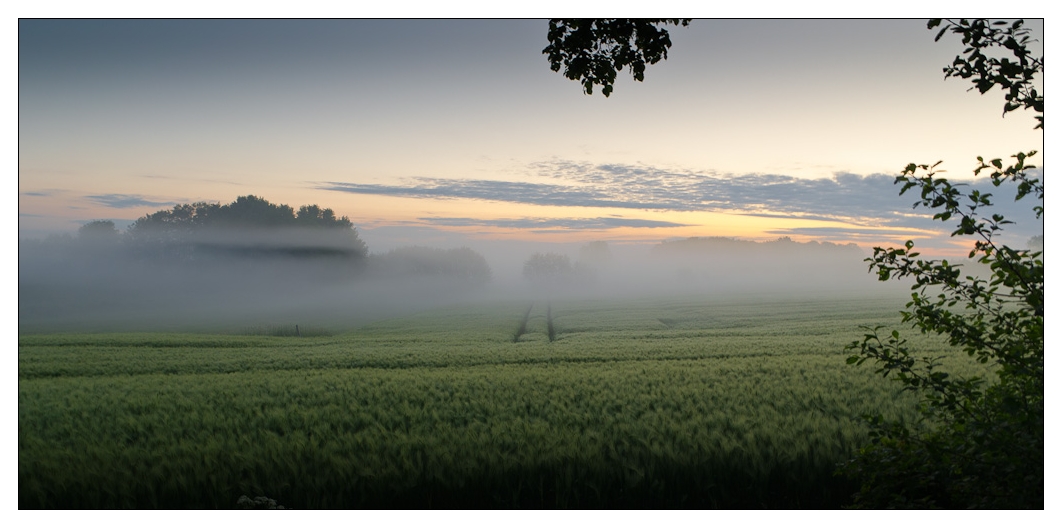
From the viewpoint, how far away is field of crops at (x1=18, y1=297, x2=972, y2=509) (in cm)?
618

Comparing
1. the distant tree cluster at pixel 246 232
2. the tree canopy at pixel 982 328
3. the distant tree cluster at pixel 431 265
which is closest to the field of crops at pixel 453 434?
the tree canopy at pixel 982 328

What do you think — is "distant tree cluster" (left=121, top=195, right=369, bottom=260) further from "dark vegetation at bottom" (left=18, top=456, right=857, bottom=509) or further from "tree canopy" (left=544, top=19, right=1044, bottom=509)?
"tree canopy" (left=544, top=19, right=1044, bottom=509)

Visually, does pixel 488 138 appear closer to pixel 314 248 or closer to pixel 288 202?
pixel 288 202

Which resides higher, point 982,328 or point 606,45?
point 606,45

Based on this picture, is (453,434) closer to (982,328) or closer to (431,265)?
(982,328)

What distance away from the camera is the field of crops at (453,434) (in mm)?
6180

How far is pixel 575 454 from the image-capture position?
6.56 metres

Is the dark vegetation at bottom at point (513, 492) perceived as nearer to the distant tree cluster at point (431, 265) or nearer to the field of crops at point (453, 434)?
the field of crops at point (453, 434)

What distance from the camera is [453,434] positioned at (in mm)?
7570

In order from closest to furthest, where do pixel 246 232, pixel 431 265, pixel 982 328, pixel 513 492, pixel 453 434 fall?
pixel 982 328
pixel 513 492
pixel 453 434
pixel 246 232
pixel 431 265

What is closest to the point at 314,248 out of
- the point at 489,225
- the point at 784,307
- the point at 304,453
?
the point at 489,225

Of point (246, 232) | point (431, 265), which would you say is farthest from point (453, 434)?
point (431, 265)

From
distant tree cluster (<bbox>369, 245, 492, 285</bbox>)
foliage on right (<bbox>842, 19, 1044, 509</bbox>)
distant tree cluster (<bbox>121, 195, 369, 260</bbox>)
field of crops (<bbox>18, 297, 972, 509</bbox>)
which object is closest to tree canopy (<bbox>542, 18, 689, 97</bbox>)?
foliage on right (<bbox>842, 19, 1044, 509</bbox>)
